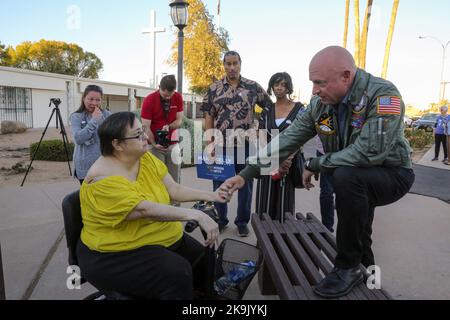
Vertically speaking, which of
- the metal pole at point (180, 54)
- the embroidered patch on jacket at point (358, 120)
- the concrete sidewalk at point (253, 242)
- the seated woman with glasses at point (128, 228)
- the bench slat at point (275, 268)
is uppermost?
the metal pole at point (180, 54)

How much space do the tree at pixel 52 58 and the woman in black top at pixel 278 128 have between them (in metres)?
49.5

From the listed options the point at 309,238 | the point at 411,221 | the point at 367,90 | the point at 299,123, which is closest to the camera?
the point at 367,90

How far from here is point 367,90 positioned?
72.4 inches

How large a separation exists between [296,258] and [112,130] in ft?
4.56

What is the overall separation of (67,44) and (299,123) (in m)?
56.7

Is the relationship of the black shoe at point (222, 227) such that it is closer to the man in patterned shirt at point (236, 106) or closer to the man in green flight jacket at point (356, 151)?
the man in patterned shirt at point (236, 106)

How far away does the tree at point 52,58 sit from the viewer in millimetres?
46316

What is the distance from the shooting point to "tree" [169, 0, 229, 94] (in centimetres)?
2623

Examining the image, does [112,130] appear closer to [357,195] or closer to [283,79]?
[357,195]

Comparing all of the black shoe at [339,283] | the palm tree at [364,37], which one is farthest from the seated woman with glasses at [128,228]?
the palm tree at [364,37]

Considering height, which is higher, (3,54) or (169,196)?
(3,54)

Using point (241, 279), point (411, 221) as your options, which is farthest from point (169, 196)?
point (411, 221)

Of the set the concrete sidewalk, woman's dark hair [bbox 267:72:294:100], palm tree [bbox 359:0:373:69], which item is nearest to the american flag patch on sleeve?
the concrete sidewalk
